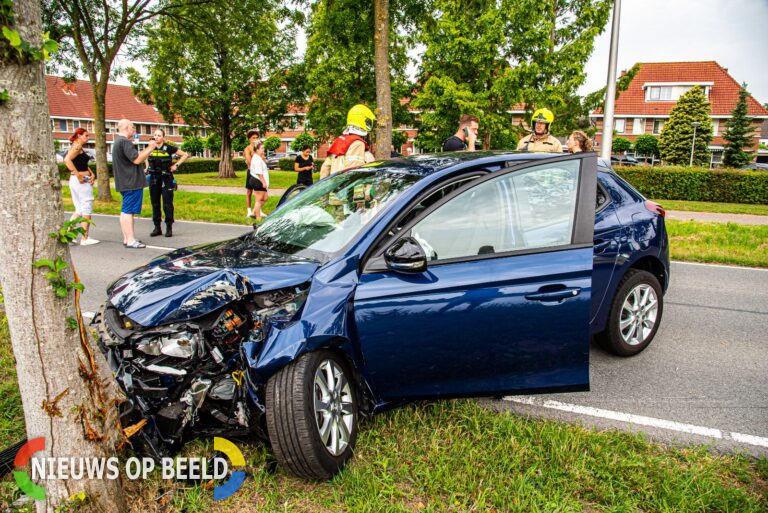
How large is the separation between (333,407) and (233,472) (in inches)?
25.2

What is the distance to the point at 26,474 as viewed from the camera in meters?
2.41

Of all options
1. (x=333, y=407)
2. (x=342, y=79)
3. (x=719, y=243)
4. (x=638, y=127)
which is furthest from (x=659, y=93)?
(x=333, y=407)

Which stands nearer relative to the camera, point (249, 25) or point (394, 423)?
point (394, 423)

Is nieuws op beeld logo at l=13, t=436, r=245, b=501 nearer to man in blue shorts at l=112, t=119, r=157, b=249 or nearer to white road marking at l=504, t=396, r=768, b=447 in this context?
white road marking at l=504, t=396, r=768, b=447

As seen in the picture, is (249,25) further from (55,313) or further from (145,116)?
(145,116)

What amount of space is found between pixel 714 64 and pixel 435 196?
59049mm

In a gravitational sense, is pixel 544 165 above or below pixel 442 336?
above

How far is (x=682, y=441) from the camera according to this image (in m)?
3.10

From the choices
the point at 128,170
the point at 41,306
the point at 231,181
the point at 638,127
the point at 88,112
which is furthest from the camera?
the point at 88,112

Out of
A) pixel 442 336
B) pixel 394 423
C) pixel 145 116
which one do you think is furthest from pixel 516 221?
pixel 145 116

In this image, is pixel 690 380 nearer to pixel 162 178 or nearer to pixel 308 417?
pixel 308 417

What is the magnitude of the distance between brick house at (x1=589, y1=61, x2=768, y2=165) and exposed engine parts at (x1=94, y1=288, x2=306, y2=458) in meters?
50.7

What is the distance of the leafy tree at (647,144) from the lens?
49.1 metres

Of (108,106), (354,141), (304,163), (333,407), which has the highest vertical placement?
(108,106)
